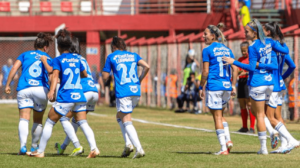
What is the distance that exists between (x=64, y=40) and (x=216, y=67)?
2339 mm

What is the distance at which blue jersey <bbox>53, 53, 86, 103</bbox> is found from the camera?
9.87m

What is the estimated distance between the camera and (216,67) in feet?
34.3

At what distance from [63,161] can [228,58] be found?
2.84 meters

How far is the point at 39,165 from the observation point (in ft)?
30.1

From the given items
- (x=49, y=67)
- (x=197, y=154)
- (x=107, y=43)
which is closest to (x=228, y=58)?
(x=197, y=154)

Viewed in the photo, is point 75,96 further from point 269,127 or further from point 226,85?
point 269,127

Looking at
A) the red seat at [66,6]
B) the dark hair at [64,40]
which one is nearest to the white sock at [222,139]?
the dark hair at [64,40]

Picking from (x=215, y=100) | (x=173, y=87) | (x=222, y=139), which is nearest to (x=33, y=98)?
(x=215, y=100)

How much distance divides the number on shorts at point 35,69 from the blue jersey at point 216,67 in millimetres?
2547

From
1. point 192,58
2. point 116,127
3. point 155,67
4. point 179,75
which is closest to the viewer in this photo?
point 116,127

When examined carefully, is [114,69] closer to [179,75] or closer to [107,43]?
[179,75]

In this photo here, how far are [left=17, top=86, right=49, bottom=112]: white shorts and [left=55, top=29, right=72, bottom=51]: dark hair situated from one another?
2.91ft

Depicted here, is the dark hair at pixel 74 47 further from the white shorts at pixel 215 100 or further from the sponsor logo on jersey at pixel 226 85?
the sponsor logo on jersey at pixel 226 85

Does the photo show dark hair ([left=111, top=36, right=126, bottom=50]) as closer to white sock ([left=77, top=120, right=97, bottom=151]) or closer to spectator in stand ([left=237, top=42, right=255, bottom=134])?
white sock ([left=77, top=120, right=97, bottom=151])
